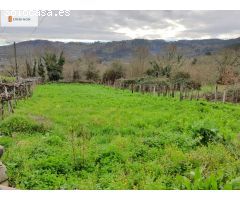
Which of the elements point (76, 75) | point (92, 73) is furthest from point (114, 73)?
point (76, 75)

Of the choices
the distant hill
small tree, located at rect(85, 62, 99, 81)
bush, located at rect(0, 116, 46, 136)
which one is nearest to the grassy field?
bush, located at rect(0, 116, 46, 136)

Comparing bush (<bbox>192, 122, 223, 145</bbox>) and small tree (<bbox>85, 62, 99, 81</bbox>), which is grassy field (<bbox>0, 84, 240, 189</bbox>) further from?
small tree (<bbox>85, 62, 99, 81</bbox>)

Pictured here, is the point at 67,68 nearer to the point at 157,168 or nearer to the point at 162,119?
the point at 162,119

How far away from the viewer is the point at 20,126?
467 inches

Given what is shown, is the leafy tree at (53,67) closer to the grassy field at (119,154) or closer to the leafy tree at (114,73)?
the leafy tree at (114,73)

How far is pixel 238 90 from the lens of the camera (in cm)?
2658

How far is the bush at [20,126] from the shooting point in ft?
38.4

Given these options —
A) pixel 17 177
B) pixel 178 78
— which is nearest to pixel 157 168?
pixel 17 177

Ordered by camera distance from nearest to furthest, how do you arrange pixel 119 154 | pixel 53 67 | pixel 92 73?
pixel 119 154
pixel 53 67
pixel 92 73

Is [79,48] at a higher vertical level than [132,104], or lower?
higher

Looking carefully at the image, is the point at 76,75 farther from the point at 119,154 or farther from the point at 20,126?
the point at 119,154

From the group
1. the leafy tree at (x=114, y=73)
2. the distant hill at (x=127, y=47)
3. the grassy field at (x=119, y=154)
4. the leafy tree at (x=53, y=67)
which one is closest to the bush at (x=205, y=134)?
the grassy field at (x=119, y=154)

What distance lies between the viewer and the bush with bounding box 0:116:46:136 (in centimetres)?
→ 1171
